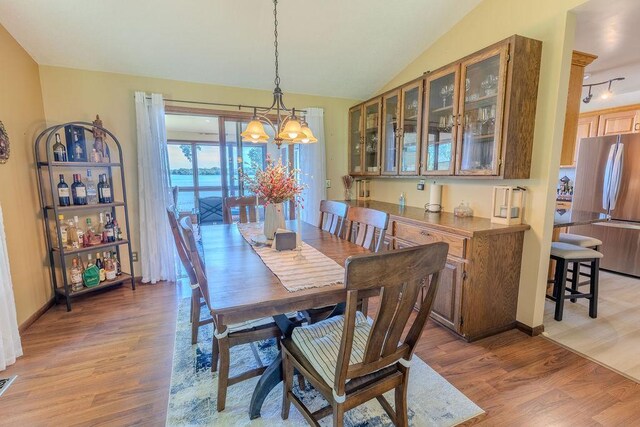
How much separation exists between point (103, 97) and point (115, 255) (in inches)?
65.9

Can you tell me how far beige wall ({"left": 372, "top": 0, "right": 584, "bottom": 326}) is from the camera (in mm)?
2074

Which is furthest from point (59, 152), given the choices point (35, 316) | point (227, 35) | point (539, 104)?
point (539, 104)

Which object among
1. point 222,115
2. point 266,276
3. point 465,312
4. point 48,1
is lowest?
point 465,312

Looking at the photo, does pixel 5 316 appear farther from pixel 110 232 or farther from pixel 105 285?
pixel 110 232

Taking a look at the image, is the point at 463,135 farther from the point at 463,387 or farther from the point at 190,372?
the point at 190,372

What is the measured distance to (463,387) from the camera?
1.80 m

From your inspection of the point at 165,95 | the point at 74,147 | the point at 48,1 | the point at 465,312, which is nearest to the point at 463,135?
the point at 465,312

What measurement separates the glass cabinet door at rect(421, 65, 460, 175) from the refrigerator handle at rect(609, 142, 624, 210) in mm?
2803

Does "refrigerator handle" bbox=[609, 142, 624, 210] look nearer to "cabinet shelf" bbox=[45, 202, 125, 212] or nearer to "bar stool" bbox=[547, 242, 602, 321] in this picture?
"bar stool" bbox=[547, 242, 602, 321]

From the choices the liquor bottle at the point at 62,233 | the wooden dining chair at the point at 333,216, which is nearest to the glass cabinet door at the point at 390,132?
the wooden dining chair at the point at 333,216

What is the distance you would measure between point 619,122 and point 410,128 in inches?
142

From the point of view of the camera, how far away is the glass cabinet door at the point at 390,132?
10.6 ft

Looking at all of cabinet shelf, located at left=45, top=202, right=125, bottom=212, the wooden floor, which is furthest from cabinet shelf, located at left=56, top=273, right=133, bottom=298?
cabinet shelf, located at left=45, top=202, right=125, bottom=212

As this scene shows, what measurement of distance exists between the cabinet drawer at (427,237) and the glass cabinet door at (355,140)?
136 cm
